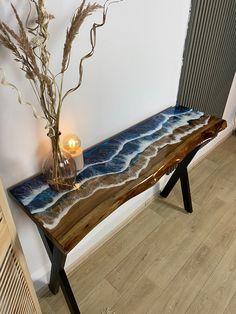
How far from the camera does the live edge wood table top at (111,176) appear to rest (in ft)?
2.92

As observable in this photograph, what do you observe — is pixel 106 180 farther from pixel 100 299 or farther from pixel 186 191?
pixel 186 191

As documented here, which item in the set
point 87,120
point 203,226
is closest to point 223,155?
point 203,226

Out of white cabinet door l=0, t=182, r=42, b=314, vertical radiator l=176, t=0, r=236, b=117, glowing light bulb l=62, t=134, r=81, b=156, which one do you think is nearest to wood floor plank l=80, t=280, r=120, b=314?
white cabinet door l=0, t=182, r=42, b=314

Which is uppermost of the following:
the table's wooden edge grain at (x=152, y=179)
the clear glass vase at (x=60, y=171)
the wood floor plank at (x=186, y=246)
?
the clear glass vase at (x=60, y=171)

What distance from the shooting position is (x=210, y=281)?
150cm

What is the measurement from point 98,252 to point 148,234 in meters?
0.37

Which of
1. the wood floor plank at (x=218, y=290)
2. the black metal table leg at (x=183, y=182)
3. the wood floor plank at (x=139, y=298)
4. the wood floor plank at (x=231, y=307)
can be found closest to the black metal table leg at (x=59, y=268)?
the wood floor plank at (x=139, y=298)

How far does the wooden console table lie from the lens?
35.1 inches

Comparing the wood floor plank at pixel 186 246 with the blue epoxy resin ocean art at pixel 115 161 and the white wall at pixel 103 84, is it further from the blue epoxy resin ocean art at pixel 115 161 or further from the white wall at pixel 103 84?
the blue epoxy resin ocean art at pixel 115 161

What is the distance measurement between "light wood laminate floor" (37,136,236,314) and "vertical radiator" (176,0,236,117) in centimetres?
80

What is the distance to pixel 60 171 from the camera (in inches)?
39.0

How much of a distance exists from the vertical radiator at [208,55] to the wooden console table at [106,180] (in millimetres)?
293

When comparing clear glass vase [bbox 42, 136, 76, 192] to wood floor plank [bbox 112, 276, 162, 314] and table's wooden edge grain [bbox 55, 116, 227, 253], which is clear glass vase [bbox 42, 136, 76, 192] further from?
wood floor plank [bbox 112, 276, 162, 314]

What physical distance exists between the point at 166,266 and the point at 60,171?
996 mm
